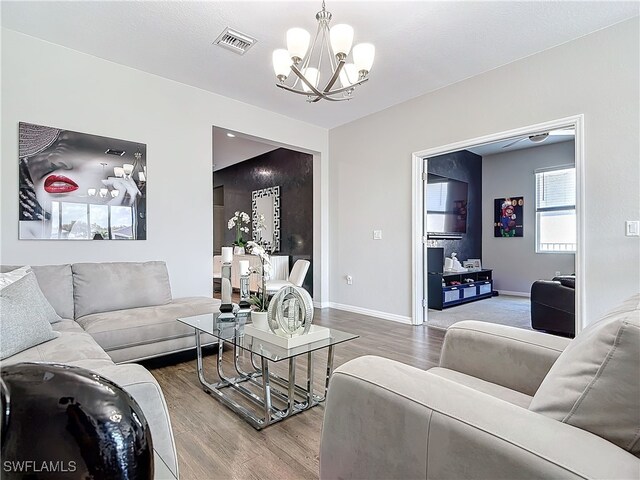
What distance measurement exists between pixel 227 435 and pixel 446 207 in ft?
19.0

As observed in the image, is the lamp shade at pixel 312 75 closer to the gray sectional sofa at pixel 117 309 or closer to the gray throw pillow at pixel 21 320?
the gray sectional sofa at pixel 117 309

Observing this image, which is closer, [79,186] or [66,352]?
[66,352]

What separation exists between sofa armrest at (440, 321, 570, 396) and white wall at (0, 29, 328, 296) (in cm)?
308

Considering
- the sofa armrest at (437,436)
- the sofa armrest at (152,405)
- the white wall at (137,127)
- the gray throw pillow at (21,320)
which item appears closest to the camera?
the sofa armrest at (437,436)

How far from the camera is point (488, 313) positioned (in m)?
5.09

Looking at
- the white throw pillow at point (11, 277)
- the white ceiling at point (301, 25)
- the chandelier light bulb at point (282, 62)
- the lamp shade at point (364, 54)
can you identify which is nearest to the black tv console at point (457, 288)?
the white ceiling at point (301, 25)

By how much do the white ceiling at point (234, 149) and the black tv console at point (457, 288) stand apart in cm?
378

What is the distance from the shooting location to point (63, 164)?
9.88 feet

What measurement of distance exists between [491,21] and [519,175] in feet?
16.6

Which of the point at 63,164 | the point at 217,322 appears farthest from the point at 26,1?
the point at 217,322

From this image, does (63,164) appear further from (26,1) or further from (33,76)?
(26,1)

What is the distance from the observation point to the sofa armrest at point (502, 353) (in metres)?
1.31

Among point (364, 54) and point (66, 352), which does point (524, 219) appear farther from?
point (66, 352)

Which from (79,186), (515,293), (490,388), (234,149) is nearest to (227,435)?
(490,388)
